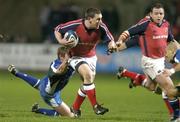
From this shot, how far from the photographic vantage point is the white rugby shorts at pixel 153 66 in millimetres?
13281

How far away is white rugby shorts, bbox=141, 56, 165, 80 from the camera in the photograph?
43.6ft

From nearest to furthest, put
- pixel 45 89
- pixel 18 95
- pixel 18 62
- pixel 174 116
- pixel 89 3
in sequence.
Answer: pixel 174 116
pixel 45 89
pixel 18 95
pixel 18 62
pixel 89 3

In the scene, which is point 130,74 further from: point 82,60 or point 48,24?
point 48,24

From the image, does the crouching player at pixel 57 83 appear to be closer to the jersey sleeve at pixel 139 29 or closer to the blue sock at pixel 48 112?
the blue sock at pixel 48 112

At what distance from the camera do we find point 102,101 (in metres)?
18.5

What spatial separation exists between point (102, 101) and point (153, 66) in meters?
5.26

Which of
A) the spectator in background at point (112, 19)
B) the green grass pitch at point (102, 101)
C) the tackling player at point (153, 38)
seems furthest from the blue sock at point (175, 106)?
the spectator in background at point (112, 19)

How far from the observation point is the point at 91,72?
44.3 feet

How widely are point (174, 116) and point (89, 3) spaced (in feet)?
62.0

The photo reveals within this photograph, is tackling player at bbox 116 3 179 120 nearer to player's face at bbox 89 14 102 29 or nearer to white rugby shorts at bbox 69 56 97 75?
player's face at bbox 89 14 102 29

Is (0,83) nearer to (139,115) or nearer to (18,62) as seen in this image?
(18,62)

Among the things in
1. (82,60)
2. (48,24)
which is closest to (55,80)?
(82,60)

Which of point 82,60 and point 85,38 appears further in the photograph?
point 85,38

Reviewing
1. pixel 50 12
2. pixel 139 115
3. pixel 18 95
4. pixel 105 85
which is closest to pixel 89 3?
pixel 50 12
